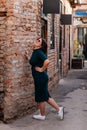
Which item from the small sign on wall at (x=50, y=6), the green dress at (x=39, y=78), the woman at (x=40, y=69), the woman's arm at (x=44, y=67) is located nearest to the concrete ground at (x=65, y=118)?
the woman at (x=40, y=69)

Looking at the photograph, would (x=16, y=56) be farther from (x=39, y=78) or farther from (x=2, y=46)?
(x=39, y=78)

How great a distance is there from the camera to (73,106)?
962 cm

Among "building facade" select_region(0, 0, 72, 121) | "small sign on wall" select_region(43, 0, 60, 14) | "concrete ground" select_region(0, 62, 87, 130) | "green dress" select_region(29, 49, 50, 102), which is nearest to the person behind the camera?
"concrete ground" select_region(0, 62, 87, 130)

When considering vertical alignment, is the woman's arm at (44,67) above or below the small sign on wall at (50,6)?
below

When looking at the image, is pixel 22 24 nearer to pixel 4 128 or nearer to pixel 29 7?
pixel 29 7

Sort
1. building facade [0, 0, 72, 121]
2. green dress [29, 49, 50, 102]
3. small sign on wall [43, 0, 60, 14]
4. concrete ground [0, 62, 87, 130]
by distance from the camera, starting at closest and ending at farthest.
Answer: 1. concrete ground [0, 62, 87, 130]
2. building facade [0, 0, 72, 121]
3. green dress [29, 49, 50, 102]
4. small sign on wall [43, 0, 60, 14]

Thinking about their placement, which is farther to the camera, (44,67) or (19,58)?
(19,58)

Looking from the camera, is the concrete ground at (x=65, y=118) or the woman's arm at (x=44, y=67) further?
the woman's arm at (x=44, y=67)

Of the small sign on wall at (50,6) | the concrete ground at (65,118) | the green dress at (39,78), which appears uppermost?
the small sign on wall at (50,6)

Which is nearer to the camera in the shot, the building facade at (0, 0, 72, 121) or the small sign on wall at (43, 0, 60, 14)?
the building facade at (0, 0, 72, 121)

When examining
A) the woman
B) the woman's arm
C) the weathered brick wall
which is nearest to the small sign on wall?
the weathered brick wall

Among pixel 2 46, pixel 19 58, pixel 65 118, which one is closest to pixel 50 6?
pixel 19 58

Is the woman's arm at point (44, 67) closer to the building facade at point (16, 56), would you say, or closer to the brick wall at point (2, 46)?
the building facade at point (16, 56)

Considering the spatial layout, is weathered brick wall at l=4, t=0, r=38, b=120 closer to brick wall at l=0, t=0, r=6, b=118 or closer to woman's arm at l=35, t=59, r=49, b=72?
brick wall at l=0, t=0, r=6, b=118
